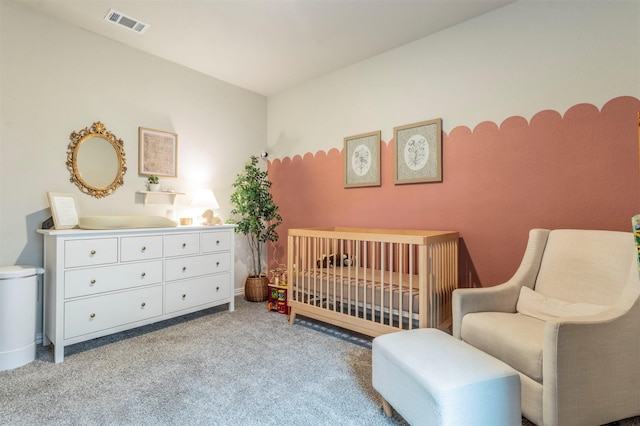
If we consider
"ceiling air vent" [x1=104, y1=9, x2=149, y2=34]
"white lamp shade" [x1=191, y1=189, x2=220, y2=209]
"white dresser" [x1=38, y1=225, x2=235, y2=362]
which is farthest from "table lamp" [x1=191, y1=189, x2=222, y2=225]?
"ceiling air vent" [x1=104, y1=9, x2=149, y2=34]

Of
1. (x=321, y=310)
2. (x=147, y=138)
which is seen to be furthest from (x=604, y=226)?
(x=147, y=138)

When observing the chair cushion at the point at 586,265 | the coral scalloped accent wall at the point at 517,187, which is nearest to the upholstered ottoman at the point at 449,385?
the chair cushion at the point at 586,265

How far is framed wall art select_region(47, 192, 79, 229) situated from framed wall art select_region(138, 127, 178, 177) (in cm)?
67

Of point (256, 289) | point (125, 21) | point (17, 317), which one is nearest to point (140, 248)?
point (17, 317)

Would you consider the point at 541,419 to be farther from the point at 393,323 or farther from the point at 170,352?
the point at 170,352

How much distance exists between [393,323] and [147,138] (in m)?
2.90

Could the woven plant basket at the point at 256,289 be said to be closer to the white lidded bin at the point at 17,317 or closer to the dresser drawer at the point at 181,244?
the dresser drawer at the point at 181,244

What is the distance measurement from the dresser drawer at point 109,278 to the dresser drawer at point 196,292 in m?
0.19

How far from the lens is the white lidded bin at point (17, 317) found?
204cm

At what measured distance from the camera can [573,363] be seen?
52.7 inches

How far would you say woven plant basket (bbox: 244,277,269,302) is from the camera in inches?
144

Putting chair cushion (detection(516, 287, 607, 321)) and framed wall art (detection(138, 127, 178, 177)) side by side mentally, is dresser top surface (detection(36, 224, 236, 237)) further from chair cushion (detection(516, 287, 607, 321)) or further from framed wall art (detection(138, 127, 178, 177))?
chair cushion (detection(516, 287, 607, 321))

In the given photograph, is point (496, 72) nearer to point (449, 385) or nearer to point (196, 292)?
point (449, 385)

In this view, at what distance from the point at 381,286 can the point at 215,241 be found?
1.75 metres
